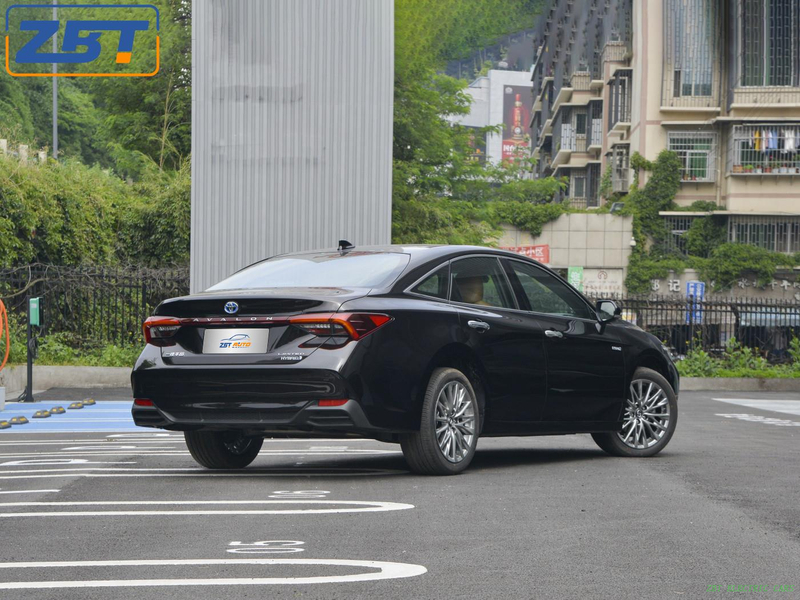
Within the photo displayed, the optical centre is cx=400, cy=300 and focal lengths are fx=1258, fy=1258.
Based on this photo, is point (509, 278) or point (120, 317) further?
point (120, 317)

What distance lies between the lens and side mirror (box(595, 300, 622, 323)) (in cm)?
951

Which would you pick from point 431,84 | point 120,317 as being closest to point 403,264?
point 120,317

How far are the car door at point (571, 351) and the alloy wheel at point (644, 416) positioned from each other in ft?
0.76

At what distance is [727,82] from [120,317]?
113ft

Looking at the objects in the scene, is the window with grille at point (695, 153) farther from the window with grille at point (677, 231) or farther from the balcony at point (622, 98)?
the balcony at point (622, 98)

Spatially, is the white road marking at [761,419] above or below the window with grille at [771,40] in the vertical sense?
below

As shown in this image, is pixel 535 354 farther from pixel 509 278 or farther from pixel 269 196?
pixel 269 196

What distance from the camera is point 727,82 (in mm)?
50438

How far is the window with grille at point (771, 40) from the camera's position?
4831cm

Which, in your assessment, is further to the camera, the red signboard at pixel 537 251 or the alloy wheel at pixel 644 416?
the red signboard at pixel 537 251

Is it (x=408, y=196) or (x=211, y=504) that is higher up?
(x=408, y=196)

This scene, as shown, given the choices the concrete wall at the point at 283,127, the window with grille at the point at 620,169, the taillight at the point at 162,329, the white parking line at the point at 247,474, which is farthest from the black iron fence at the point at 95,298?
the window with grille at the point at 620,169

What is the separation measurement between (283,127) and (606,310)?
12.9 m

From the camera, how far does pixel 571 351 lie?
916 cm
